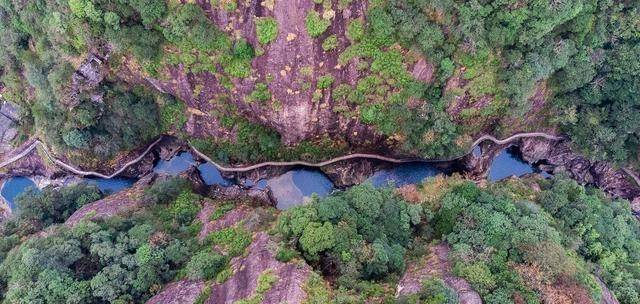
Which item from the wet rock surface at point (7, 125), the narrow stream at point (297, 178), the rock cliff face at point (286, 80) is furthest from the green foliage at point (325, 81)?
the wet rock surface at point (7, 125)

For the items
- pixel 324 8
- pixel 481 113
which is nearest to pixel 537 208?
pixel 481 113

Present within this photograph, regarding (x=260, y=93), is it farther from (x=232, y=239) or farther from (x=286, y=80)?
(x=232, y=239)

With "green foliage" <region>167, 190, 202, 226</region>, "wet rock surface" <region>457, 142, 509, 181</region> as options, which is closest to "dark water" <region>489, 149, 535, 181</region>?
"wet rock surface" <region>457, 142, 509, 181</region>

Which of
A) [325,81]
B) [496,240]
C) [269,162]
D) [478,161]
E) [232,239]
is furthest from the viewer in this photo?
[478,161]

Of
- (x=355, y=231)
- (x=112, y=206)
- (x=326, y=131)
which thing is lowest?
(x=112, y=206)

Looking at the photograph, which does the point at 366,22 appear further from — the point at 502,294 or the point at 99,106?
the point at 99,106

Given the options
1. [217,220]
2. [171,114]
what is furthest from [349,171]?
[171,114]
